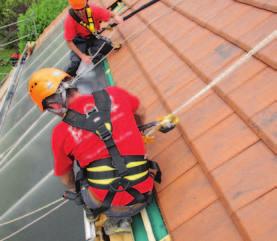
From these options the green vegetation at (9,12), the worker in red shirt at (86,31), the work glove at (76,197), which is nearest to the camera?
the work glove at (76,197)

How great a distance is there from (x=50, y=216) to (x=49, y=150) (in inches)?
45.6

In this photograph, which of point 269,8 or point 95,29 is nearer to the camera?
point 269,8

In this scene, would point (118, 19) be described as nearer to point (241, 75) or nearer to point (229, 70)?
point (229, 70)

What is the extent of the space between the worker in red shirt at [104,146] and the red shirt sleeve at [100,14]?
261 cm

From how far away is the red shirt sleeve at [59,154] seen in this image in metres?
2.75

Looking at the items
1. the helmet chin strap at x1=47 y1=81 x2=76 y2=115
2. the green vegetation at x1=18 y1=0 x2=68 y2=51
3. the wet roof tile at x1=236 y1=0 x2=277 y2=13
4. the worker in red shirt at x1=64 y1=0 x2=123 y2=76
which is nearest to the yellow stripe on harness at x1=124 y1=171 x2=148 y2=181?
the helmet chin strap at x1=47 y1=81 x2=76 y2=115

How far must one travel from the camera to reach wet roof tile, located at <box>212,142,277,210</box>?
2069 millimetres

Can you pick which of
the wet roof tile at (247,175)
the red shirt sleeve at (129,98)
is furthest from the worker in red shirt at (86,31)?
the wet roof tile at (247,175)

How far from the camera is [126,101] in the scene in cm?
283

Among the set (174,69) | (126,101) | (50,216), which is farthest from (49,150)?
(126,101)

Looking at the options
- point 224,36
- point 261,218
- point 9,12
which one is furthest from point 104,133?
point 9,12

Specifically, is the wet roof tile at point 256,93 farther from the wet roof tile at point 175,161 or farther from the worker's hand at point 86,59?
the worker's hand at point 86,59

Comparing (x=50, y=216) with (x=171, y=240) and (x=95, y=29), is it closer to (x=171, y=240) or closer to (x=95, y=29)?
(x=171, y=240)

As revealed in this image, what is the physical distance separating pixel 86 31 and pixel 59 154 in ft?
9.81
